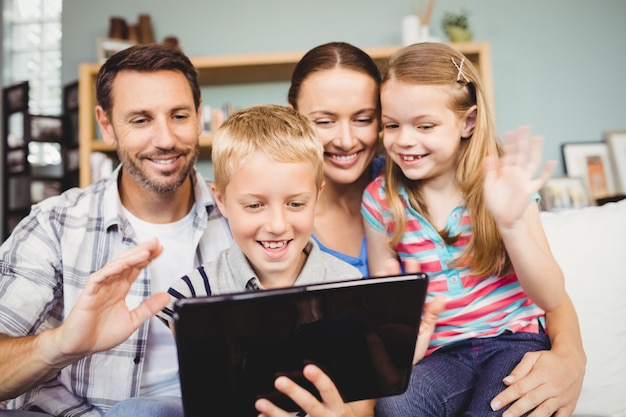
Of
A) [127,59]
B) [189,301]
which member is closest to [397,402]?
[189,301]

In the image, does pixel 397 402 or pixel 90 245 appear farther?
pixel 90 245

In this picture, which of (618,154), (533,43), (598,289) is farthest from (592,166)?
(598,289)

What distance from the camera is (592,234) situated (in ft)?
4.93

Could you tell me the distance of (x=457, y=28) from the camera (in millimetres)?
3348

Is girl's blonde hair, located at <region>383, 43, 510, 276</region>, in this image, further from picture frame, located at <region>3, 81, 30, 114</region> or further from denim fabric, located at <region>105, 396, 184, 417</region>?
picture frame, located at <region>3, 81, 30, 114</region>

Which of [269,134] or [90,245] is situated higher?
[269,134]

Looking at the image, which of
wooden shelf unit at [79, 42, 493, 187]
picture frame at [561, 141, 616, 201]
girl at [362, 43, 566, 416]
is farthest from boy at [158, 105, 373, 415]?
picture frame at [561, 141, 616, 201]

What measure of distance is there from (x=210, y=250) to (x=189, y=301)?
0.75m

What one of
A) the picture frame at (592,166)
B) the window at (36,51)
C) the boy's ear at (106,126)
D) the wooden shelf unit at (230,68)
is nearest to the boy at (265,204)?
the boy's ear at (106,126)

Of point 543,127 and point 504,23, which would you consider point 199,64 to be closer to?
point 504,23

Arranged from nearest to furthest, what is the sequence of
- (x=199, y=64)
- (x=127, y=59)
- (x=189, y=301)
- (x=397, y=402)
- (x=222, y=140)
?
(x=189, y=301) < (x=397, y=402) < (x=222, y=140) < (x=127, y=59) < (x=199, y=64)

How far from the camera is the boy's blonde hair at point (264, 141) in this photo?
1.17m

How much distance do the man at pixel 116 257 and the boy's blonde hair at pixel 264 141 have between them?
0.90 ft

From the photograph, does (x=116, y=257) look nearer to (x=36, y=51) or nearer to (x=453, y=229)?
(x=453, y=229)
